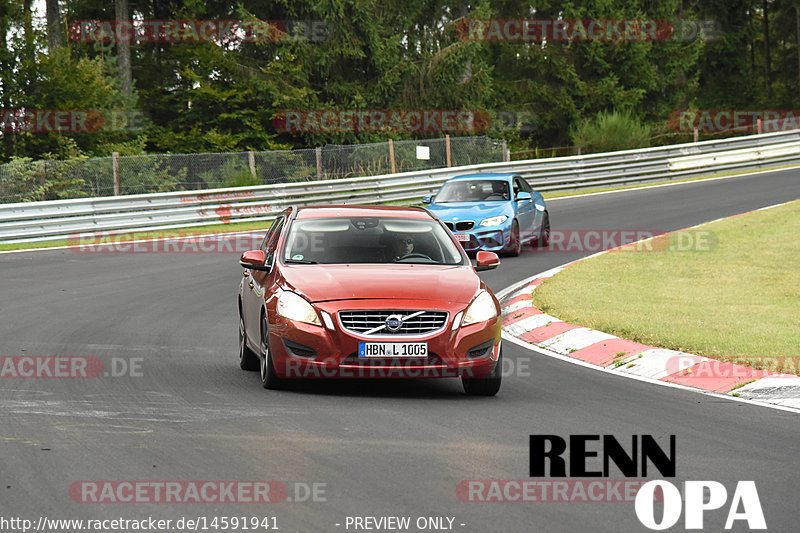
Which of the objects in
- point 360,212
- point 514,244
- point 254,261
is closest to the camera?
point 254,261

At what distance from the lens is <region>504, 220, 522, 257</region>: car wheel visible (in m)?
20.9

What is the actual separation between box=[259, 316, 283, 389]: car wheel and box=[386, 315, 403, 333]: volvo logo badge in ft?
3.50

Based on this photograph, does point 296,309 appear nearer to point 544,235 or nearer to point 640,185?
point 544,235

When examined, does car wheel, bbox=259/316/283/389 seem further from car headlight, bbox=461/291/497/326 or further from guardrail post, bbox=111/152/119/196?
guardrail post, bbox=111/152/119/196

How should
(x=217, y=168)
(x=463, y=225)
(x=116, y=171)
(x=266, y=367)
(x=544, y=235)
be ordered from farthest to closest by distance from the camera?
(x=217, y=168)
(x=116, y=171)
(x=544, y=235)
(x=463, y=225)
(x=266, y=367)

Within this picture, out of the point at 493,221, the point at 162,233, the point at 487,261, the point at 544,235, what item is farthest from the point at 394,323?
the point at 162,233

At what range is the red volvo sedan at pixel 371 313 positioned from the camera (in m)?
8.88

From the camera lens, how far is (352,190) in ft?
99.4

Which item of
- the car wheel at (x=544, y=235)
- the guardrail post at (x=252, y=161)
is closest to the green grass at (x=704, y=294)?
the car wheel at (x=544, y=235)

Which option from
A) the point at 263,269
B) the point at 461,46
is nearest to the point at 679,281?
the point at 263,269

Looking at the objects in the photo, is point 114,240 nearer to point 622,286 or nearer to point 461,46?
point 622,286

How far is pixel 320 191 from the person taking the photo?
97.6ft

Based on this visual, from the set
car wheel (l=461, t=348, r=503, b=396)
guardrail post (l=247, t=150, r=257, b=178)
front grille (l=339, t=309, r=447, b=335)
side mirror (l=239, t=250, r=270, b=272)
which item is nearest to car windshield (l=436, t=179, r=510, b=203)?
guardrail post (l=247, t=150, r=257, b=178)

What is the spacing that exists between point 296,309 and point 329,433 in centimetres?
181
